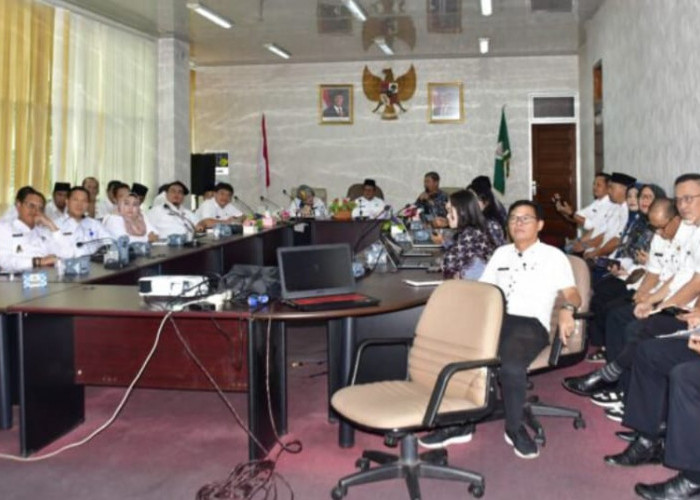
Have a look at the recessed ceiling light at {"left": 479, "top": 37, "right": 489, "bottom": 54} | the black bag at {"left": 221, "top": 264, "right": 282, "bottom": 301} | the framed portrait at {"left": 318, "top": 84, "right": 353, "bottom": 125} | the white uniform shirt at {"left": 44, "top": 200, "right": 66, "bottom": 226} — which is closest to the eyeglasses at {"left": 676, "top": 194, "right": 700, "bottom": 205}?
the black bag at {"left": 221, "top": 264, "right": 282, "bottom": 301}

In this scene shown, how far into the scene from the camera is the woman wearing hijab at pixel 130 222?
21.9 ft

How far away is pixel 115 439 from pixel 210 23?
22.0ft

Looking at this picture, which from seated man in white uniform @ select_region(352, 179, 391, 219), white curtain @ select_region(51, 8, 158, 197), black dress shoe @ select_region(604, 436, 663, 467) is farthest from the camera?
seated man in white uniform @ select_region(352, 179, 391, 219)

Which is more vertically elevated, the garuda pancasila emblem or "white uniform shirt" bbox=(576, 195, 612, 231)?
the garuda pancasila emblem

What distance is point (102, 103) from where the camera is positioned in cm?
934

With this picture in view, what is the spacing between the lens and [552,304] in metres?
3.61

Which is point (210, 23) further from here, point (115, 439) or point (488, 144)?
point (115, 439)

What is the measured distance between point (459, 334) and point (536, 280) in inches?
28.3

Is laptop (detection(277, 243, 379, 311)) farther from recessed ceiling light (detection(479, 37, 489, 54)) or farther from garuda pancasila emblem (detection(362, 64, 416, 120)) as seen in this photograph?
garuda pancasila emblem (detection(362, 64, 416, 120))

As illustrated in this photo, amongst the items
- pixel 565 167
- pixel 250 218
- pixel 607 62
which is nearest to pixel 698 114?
pixel 607 62

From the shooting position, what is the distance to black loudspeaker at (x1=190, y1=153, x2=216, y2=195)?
1148 cm

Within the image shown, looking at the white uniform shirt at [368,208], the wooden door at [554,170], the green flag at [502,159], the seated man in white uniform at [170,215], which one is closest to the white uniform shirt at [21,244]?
the seated man in white uniform at [170,215]

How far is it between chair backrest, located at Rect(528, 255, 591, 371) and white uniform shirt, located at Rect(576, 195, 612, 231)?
3.41m

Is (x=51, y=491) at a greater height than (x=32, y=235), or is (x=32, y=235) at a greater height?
(x=32, y=235)
